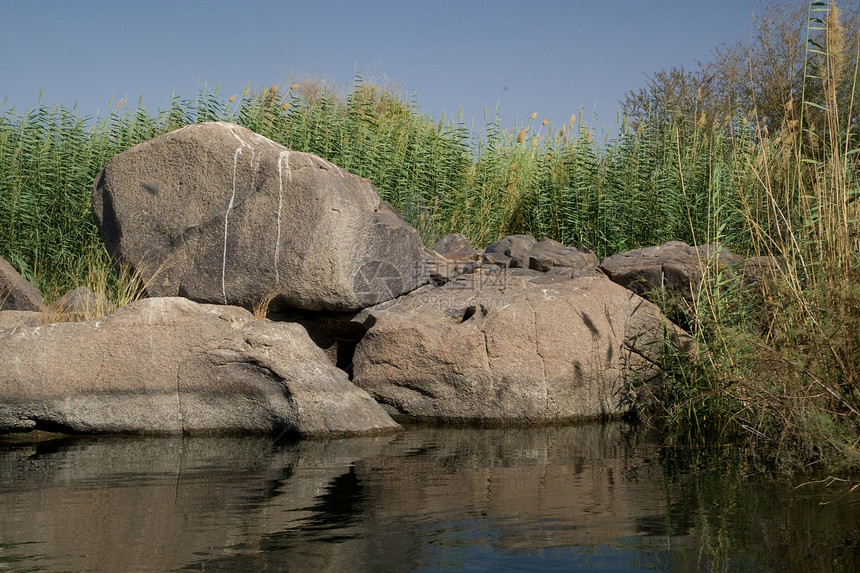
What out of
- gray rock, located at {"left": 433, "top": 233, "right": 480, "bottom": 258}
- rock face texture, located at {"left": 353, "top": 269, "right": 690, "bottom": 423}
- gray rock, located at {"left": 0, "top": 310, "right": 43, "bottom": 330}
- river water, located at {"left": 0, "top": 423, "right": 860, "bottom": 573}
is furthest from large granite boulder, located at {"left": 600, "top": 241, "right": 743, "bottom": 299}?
gray rock, located at {"left": 0, "top": 310, "right": 43, "bottom": 330}

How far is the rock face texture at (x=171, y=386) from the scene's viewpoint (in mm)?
6680

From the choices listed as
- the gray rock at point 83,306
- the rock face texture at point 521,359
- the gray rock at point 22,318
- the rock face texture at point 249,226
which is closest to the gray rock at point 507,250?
the rock face texture at point 249,226

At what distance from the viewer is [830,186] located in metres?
5.15

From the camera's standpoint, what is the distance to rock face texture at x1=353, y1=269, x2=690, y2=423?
7164 mm

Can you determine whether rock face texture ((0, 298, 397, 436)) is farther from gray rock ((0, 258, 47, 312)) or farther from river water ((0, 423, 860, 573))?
gray rock ((0, 258, 47, 312))

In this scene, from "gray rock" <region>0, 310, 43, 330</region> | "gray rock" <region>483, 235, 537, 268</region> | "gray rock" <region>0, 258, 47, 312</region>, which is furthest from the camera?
"gray rock" <region>483, 235, 537, 268</region>

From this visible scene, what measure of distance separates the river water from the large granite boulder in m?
2.48

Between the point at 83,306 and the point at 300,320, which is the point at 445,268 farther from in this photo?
the point at 83,306

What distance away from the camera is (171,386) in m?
6.75

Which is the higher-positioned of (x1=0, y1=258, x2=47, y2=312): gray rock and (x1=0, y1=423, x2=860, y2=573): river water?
(x1=0, y1=258, x2=47, y2=312): gray rock

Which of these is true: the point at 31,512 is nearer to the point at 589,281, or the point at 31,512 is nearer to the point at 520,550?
the point at 520,550

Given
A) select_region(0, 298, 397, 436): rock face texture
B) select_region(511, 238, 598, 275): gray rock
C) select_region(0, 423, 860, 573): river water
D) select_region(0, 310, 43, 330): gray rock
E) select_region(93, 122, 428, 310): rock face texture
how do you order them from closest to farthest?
select_region(0, 423, 860, 573): river water
select_region(0, 298, 397, 436): rock face texture
select_region(0, 310, 43, 330): gray rock
select_region(93, 122, 428, 310): rock face texture
select_region(511, 238, 598, 275): gray rock

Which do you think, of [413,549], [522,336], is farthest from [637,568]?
[522,336]

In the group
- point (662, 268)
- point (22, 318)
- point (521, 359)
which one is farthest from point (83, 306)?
point (662, 268)
